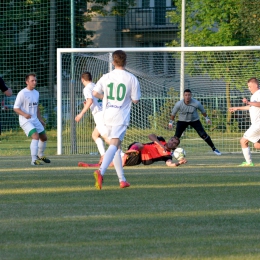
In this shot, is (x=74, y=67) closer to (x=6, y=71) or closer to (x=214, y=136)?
(x=214, y=136)

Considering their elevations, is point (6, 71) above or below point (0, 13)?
below

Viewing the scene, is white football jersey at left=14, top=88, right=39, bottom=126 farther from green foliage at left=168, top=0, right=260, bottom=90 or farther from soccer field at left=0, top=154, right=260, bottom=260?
green foliage at left=168, top=0, right=260, bottom=90

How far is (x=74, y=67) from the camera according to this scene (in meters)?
21.8

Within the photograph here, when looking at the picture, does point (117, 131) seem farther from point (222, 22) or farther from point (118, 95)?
point (222, 22)

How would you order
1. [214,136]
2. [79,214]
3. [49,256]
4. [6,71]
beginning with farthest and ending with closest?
1. [6,71]
2. [214,136]
3. [79,214]
4. [49,256]

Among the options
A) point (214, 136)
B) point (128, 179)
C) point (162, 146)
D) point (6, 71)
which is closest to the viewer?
point (128, 179)

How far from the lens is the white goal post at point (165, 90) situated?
69.3 feet

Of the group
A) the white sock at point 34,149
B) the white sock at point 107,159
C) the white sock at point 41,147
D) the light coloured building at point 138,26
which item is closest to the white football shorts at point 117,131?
the white sock at point 107,159

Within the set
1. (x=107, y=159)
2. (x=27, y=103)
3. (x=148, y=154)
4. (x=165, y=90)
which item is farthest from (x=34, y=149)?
(x=165, y=90)

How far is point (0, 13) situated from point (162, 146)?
16.3 meters

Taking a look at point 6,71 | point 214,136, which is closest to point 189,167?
point 214,136

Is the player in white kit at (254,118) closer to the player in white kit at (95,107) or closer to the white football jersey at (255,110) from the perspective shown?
the white football jersey at (255,110)

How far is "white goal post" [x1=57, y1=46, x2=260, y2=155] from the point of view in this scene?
21125 mm

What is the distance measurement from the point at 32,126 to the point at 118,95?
542 cm
